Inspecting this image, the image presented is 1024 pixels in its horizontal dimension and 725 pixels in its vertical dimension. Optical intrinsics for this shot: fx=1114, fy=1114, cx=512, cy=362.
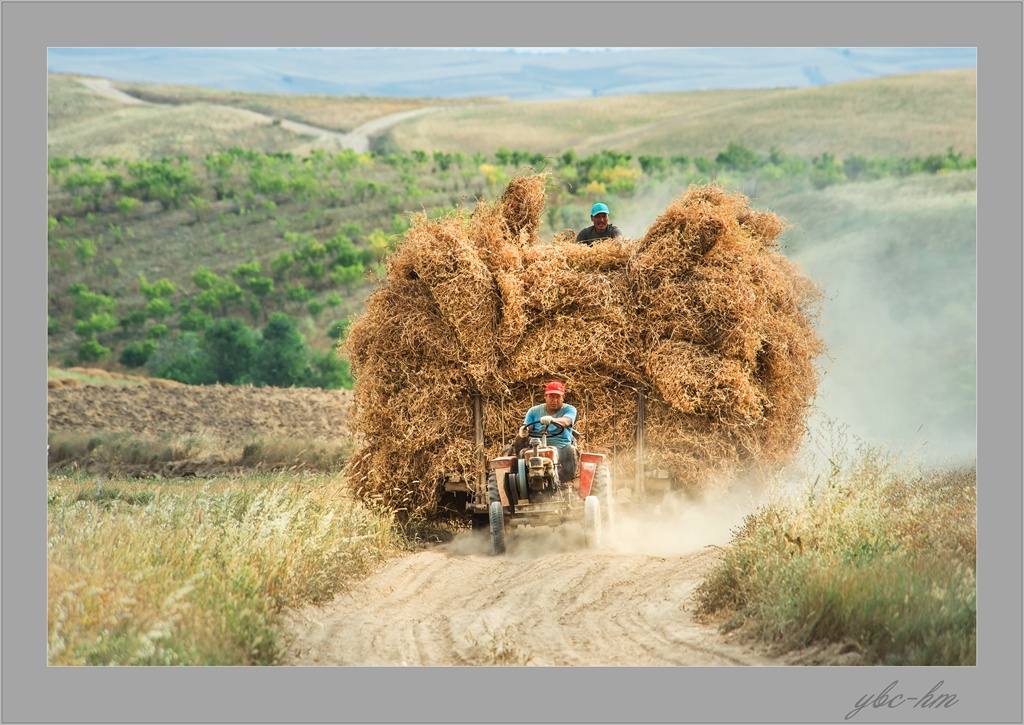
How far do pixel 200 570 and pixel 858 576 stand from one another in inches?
186

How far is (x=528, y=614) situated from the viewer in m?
8.71

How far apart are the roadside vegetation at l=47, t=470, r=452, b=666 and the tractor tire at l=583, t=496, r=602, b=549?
1933mm

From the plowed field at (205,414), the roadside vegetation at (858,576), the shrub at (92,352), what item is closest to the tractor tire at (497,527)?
the roadside vegetation at (858,576)

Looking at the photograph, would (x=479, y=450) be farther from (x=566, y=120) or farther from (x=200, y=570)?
(x=566, y=120)

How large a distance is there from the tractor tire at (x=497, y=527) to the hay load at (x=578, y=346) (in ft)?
2.07

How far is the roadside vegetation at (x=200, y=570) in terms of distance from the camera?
23.9ft

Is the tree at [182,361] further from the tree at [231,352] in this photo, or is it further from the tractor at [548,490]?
the tractor at [548,490]

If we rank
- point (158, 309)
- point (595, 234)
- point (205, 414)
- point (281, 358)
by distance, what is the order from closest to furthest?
point (595, 234)
point (205, 414)
point (281, 358)
point (158, 309)

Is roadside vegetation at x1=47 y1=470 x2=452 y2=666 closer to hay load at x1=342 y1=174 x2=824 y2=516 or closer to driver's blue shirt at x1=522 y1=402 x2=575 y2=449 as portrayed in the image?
hay load at x1=342 y1=174 x2=824 y2=516

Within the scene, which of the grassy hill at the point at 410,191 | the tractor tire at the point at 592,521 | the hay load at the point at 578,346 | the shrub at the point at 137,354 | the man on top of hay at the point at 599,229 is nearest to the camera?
the tractor tire at the point at 592,521

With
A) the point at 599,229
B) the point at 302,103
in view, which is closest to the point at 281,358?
the point at 599,229

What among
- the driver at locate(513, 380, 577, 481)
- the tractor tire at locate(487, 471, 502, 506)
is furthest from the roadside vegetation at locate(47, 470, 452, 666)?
the driver at locate(513, 380, 577, 481)

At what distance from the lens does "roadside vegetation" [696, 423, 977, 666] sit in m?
7.47

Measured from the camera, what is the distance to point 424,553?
1117 centimetres
